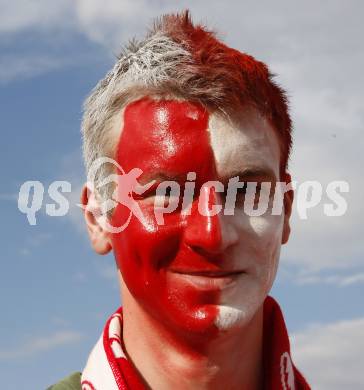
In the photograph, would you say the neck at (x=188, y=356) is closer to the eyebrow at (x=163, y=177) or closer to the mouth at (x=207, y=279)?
the mouth at (x=207, y=279)

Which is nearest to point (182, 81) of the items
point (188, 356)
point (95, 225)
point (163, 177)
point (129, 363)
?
point (163, 177)

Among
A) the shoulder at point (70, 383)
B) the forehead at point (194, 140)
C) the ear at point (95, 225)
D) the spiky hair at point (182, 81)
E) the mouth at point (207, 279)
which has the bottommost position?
the shoulder at point (70, 383)

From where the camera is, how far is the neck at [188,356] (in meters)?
4.15

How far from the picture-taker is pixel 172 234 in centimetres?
406

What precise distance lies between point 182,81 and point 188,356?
4.93 feet

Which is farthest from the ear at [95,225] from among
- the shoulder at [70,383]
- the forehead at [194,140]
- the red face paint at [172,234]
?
the shoulder at [70,383]

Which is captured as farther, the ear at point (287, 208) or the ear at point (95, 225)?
the ear at point (287, 208)

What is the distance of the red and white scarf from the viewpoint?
4.25 meters

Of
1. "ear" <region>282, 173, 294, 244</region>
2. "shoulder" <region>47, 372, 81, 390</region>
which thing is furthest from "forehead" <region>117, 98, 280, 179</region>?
"shoulder" <region>47, 372, 81, 390</region>

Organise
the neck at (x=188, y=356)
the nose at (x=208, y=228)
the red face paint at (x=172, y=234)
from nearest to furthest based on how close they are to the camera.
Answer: the nose at (x=208, y=228), the red face paint at (x=172, y=234), the neck at (x=188, y=356)

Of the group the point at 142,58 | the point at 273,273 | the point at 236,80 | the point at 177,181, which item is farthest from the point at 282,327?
the point at 142,58

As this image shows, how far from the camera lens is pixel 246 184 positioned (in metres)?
4.14

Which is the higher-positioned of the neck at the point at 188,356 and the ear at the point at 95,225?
the ear at the point at 95,225

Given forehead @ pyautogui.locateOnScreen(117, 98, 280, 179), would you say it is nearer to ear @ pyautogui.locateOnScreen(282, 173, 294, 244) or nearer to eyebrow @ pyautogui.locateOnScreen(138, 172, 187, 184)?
eyebrow @ pyautogui.locateOnScreen(138, 172, 187, 184)
